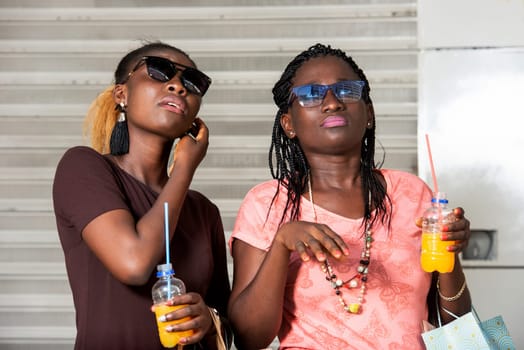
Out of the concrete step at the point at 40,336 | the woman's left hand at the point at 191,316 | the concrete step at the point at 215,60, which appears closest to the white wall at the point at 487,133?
the concrete step at the point at 215,60

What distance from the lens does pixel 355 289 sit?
2641mm

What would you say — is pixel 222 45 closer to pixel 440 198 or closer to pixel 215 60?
pixel 215 60

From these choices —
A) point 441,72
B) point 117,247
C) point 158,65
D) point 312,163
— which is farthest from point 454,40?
point 117,247

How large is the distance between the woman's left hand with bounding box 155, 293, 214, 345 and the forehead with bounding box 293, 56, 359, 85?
0.93 metres

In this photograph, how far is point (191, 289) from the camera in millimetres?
2742

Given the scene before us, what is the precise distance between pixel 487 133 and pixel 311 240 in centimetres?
223

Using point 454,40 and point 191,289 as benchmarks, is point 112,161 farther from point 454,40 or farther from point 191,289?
point 454,40

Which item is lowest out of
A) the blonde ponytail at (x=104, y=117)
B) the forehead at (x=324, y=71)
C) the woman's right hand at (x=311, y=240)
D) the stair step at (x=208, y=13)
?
the woman's right hand at (x=311, y=240)

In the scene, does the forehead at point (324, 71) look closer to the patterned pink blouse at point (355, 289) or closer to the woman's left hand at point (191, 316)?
the patterned pink blouse at point (355, 289)

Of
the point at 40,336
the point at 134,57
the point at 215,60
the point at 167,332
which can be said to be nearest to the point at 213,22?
the point at 215,60

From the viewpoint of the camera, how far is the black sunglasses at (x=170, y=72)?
282 centimetres

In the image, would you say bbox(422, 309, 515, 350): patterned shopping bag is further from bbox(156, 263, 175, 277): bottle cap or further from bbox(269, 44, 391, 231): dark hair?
bbox(156, 263, 175, 277): bottle cap

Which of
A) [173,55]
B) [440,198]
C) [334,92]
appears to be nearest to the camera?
[440,198]

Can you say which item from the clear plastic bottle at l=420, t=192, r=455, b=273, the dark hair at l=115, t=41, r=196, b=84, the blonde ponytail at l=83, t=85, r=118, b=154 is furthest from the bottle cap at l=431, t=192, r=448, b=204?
the blonde ponytail at l=83, t=85, r=118, b=154
